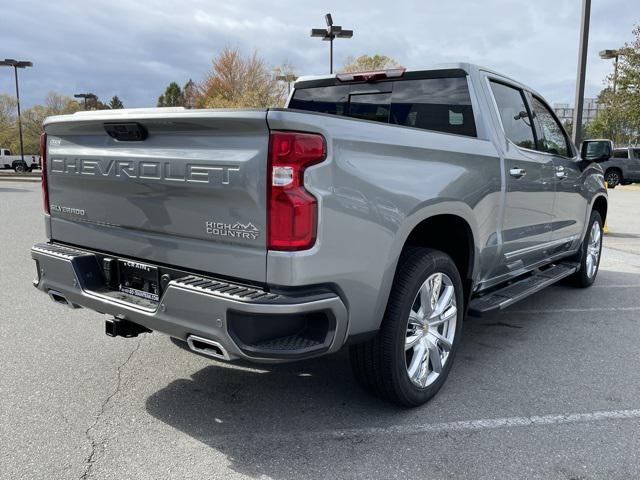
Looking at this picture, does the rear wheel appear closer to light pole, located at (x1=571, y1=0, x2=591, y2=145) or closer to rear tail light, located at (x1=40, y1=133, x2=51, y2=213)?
rear tail light, located at (x1=40, y1=133, x2=51, y2=213)

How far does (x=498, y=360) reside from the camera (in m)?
4.01

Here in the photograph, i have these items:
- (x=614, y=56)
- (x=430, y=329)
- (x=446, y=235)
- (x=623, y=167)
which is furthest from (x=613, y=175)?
(x=430, y=329)

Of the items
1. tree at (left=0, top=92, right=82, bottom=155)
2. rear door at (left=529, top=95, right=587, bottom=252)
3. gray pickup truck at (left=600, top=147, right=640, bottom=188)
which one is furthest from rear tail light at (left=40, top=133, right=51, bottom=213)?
tree at (left=0, top=92, right=82, bottom=155)

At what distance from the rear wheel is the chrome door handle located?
230 centimetres

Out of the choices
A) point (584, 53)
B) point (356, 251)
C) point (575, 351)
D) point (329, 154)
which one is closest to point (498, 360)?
point (575, 351)

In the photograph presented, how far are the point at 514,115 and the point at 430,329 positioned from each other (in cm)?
203

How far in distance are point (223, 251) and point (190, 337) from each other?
1.38 feet

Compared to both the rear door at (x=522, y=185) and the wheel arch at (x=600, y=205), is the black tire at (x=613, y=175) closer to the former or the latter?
the wheel arch at (x=600, y=205)

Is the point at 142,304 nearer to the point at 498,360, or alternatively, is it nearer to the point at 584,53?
the point at 498,360

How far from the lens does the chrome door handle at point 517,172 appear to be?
3.94 m

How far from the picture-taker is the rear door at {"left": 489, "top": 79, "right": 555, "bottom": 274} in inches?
157

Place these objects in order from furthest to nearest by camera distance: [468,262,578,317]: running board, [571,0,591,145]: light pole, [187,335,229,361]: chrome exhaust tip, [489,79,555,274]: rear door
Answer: [571,0,591,145]: light pole, [489,79,555,274]: rear door, [468,262,578,317]: running board, [187,335,229,361]: chrome exhaust tip

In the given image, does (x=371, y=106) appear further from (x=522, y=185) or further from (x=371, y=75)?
(x=522, y=185)

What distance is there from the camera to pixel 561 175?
4.90 m
